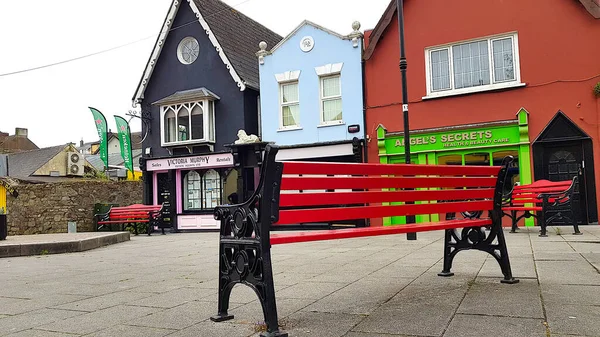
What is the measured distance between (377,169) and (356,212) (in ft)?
1.34

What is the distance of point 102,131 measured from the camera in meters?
24.1

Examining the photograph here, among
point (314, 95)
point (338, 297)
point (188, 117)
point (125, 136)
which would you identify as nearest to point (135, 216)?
point (188, 117)

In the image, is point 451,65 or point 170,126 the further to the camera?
point 170,126

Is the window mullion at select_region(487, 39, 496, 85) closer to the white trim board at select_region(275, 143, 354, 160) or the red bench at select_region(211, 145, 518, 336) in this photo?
the white trim board at select_region(275, 143, 354, 160)

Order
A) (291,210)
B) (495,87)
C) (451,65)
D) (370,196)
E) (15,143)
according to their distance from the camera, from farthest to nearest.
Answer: (15,143) < (451,65) < (495,87) < (370,196) < (291,210)

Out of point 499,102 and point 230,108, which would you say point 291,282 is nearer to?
point 499,102

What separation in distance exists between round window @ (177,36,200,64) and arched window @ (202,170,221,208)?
15.6 feet

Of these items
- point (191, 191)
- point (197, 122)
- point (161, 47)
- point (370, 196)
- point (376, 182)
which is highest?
point (161, 47)

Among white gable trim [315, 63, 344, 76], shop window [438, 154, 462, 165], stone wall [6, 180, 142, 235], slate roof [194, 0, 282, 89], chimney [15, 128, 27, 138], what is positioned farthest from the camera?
chimney [15, 128, 27, 138]

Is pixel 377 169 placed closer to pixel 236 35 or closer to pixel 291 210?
pixel 291 210

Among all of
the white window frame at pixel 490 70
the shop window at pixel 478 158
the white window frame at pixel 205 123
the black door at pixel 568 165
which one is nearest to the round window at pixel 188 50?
Result: the white window frame at pixel 205 123

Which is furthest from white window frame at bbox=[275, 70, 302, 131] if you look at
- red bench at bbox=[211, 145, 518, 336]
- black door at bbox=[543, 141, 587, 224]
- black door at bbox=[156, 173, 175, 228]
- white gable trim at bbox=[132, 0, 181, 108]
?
red bench at bbox=[211, 145, 518, 336]

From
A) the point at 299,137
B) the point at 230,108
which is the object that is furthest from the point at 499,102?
the point at 230,108

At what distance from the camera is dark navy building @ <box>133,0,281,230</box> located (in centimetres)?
2012
